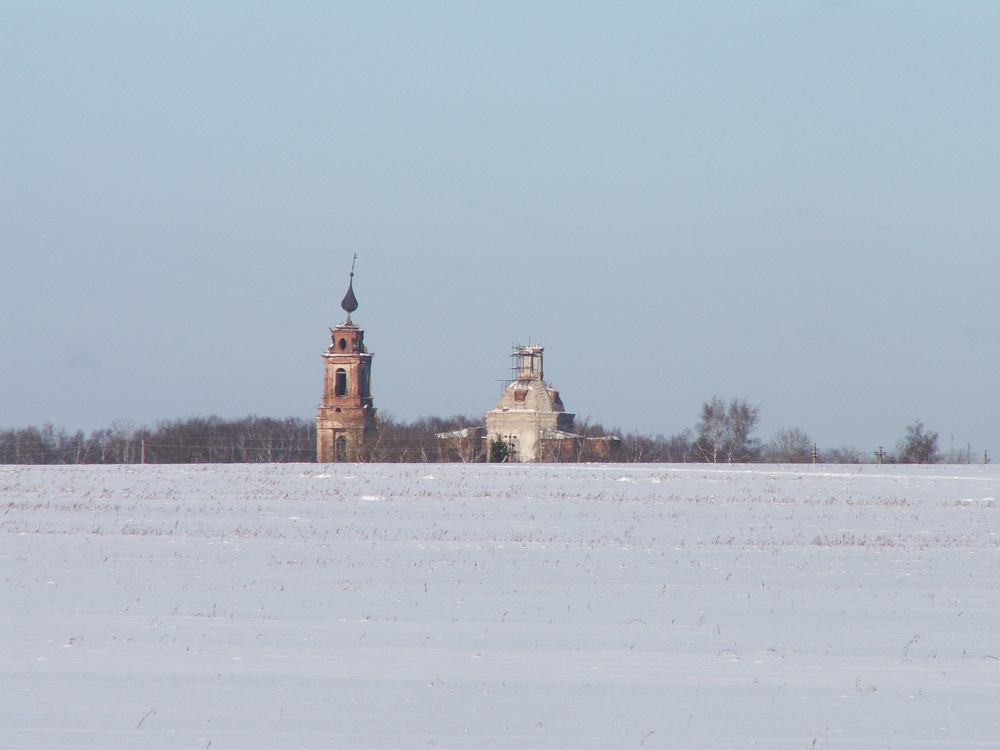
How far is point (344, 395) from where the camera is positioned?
329 feet

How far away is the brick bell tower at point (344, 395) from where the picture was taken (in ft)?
321
